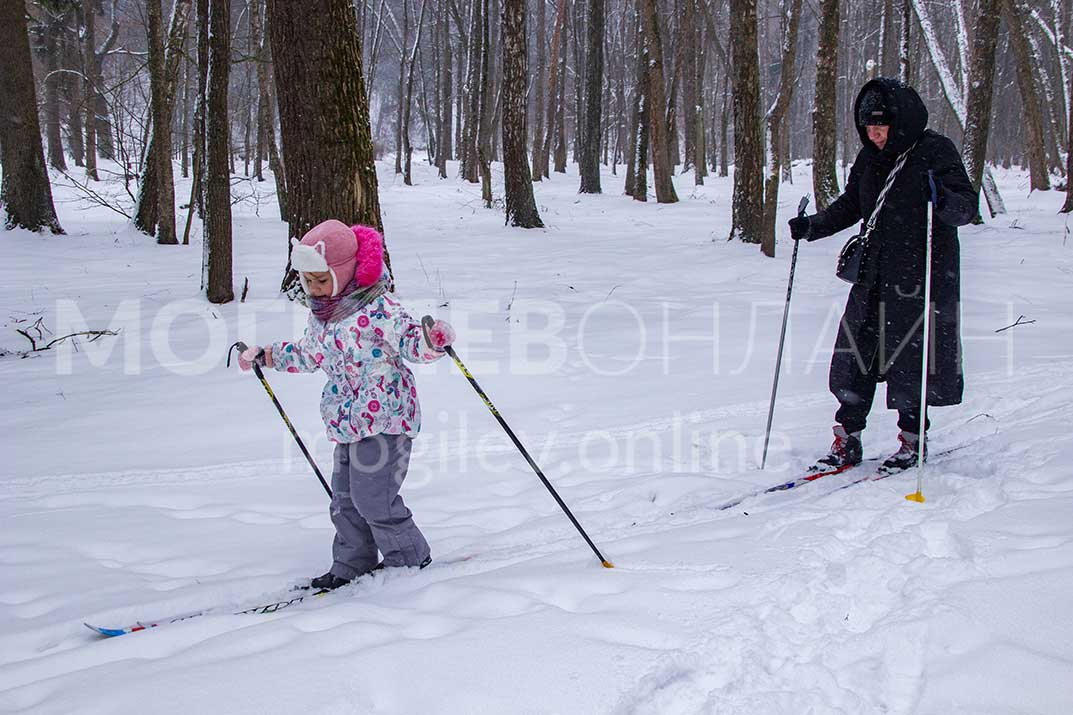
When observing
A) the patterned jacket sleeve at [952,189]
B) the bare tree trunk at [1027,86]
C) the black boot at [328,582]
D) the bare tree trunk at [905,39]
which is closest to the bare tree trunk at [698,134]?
the bare tree trunk at [1027,86]

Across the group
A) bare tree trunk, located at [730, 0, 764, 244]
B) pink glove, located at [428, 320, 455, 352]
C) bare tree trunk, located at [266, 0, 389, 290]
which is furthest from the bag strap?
bare tree trunk, located at [730, 0, 764, 244]

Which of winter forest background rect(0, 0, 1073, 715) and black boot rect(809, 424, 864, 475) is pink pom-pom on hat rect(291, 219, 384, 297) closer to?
winter forest background rect(0, 0, 1073, 715)

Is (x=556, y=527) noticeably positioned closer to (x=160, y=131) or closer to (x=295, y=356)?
(x=295, y=356)

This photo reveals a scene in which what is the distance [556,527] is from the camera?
3.83 meters

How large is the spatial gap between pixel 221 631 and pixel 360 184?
4.12m

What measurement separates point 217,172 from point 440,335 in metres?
6.73

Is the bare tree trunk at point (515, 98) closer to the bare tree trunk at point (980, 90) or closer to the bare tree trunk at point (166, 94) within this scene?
the bare tree trunk at point (166, 94)

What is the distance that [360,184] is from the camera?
19.8 feet

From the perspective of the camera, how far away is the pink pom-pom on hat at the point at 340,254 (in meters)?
2.87

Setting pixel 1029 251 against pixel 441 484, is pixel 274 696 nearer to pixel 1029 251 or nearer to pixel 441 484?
pixel 441 484

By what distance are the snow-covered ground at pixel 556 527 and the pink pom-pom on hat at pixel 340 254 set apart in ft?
4.45

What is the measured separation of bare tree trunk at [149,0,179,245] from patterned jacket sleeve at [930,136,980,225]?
1140cm

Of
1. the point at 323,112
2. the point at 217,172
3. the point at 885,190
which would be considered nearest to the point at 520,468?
the point at 885,190

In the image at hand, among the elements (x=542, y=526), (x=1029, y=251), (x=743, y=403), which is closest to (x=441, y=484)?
(x=542, y=526)
